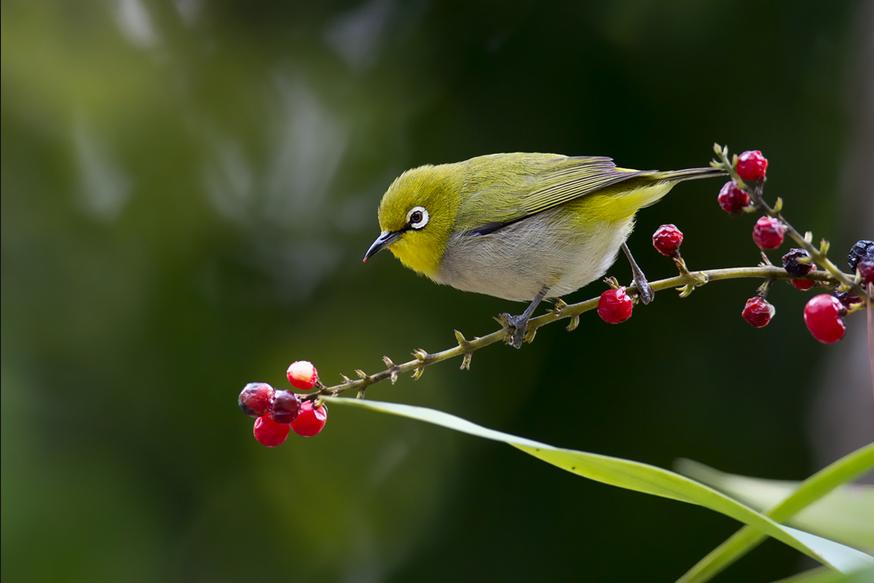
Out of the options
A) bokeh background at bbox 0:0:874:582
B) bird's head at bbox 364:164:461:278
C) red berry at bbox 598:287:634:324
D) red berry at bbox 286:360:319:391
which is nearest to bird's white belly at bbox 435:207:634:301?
bird's head at bbox 364:164:461:278

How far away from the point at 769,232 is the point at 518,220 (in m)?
1.66

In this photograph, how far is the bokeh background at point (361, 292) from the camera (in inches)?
194

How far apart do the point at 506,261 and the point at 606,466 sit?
183 centimetres

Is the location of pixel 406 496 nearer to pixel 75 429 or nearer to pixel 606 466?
pixel 75 429

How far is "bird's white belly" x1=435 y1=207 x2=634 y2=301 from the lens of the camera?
3.10m

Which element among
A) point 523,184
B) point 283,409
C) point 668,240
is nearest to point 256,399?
point 283,409

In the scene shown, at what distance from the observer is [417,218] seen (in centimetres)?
339

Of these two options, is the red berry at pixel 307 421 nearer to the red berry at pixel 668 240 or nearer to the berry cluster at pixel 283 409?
the berry cluster at pixel 283 409

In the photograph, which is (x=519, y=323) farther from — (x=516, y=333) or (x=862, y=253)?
(x=862, y=253)

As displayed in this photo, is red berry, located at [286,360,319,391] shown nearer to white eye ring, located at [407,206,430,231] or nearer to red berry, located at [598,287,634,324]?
red berry, located at [598,287,634,324]

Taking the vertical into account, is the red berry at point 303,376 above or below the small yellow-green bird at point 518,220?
below

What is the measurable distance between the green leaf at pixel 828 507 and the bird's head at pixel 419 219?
64.3 inches

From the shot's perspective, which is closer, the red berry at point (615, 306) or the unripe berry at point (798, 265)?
the unripe berry at point (798, 265)

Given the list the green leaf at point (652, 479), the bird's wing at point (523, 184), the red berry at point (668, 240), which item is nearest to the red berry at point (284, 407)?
the green leaf at point (652, 479)
